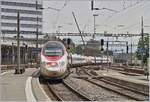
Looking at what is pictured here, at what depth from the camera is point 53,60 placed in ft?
99.6

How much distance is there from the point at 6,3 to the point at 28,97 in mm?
98725

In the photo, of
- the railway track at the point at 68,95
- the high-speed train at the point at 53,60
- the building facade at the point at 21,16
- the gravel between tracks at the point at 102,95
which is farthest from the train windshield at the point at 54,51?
the building facade at the point at 21,16

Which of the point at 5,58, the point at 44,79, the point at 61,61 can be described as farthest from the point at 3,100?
the point at 5,58

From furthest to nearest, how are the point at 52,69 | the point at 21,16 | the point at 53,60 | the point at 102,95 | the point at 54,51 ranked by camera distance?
the point at 21,16, the point at 54,51, the point at 53,60, the point at 52,69, the point at 102,95

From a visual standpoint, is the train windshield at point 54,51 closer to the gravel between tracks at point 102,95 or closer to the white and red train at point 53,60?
the white and red train at point 53,60

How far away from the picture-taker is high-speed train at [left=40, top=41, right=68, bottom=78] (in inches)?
1192

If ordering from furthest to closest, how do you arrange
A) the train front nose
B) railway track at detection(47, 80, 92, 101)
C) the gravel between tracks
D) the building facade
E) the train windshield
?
the building facade → the train windshield → the train front nose → railway track at detection(47, 80, 92, 101) → the gravel between tracks

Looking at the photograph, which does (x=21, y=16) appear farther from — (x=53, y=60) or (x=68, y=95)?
(x=68, y=95)

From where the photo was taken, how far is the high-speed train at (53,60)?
3027 centimetres

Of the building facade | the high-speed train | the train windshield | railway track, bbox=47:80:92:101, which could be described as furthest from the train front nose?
the building facade

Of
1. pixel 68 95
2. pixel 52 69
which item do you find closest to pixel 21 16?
pixel 52 69

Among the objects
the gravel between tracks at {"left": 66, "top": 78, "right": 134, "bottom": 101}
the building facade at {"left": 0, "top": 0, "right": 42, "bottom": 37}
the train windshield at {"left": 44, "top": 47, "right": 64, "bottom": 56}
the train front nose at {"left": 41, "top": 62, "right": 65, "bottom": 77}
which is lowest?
the gravel between tracks at {"left": 66, "top": 78, "right": 134, "bottom": 101}

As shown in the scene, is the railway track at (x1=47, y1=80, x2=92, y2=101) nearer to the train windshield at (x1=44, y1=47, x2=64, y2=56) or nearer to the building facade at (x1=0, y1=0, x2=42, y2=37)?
the train windshield at (x1=44, y1=47, x2=64, y2=56)

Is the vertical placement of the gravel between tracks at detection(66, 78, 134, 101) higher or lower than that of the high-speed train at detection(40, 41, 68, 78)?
lower
